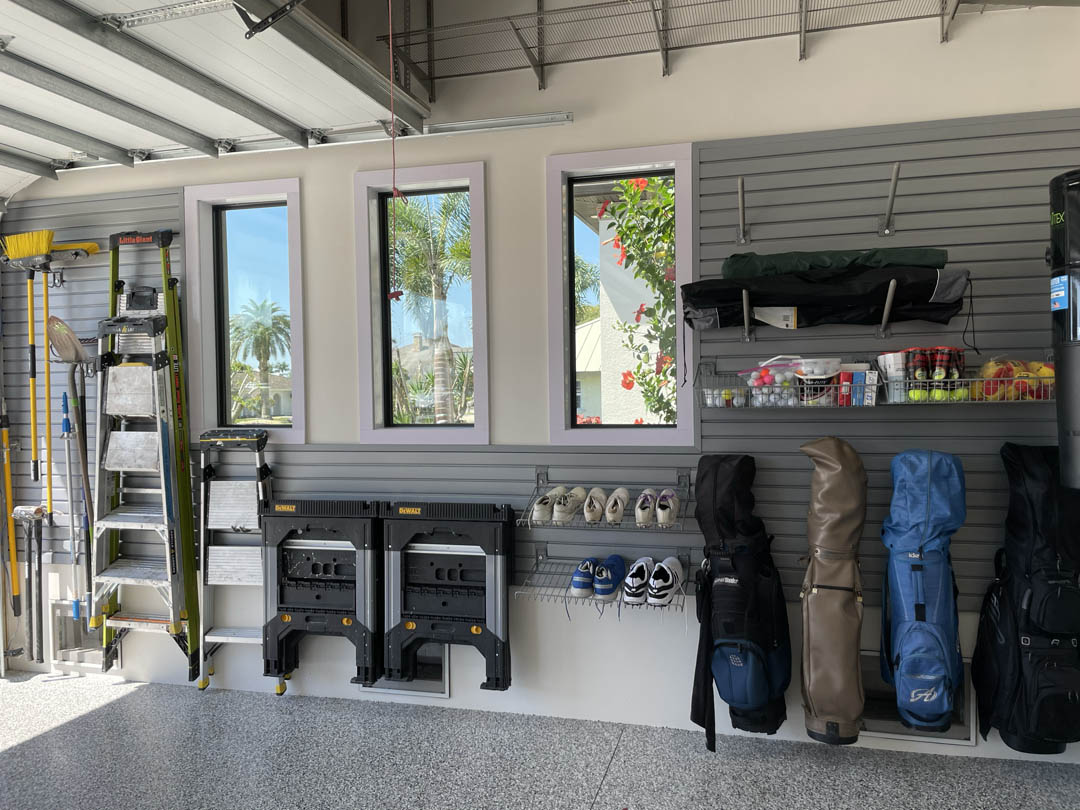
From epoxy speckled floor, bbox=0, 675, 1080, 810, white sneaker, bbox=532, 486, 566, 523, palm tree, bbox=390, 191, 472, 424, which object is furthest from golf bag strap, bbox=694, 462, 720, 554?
palm tree, bbox=390, 191, 472, 424

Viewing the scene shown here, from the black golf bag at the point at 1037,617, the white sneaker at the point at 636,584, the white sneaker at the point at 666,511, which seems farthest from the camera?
the white sneaker at the point at 636,584

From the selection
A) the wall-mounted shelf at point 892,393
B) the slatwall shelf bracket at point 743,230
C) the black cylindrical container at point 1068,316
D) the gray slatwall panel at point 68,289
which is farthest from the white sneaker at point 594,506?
the gray slatwall panel at point 68,289

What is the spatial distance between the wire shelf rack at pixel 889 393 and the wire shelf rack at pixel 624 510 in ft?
1.48

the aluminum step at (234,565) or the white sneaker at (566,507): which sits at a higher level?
the white sneaker at (566,507)

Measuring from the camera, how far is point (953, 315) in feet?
10.4

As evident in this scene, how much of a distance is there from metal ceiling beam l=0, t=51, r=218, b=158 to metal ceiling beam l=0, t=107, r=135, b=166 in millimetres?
412

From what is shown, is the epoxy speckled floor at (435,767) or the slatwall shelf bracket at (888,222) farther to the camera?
the slatwall shelf bracket at (888,222)

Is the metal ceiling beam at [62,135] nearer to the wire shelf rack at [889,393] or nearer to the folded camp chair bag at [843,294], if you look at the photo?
the folded camp chair bag at [843,294]

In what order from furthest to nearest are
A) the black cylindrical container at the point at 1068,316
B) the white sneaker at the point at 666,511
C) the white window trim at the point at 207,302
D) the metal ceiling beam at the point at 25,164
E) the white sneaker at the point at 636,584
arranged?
1. the white window trim at the point at 207,302
2. the metal ceiling beam at the point at 25,164
3. the white sneaker at the point at 636,584
4. the white sneaker at the point at 666,511
5. the black cylindrical container at the point at 1068,316

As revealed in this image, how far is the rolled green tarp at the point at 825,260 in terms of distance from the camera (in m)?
3.08

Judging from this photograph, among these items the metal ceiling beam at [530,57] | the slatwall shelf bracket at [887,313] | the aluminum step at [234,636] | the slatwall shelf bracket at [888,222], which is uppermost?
the metal ceiling beam at [530,57]

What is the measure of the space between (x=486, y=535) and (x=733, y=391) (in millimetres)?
1354

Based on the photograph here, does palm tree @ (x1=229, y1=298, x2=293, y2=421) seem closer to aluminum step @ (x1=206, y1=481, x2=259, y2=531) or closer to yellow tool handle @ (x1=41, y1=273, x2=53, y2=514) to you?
aluminum step @ (x1=206, y1=481, x2=259, y2=531)

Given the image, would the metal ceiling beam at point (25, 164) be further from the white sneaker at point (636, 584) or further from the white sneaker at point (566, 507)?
the white sneaker at point (636, 584)
